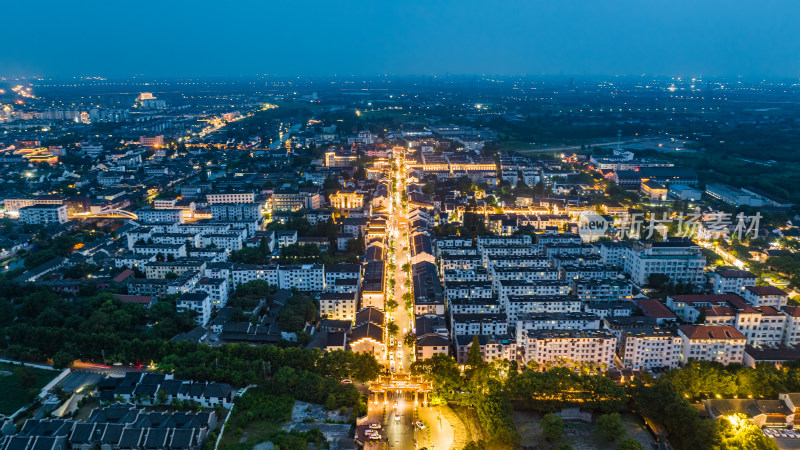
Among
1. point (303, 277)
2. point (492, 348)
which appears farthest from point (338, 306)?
point (492, 348)

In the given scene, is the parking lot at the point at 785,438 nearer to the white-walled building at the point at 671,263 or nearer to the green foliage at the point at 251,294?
the white-walled building at the point at 671,263

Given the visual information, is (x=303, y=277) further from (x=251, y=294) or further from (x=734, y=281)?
(x=734, y=281)

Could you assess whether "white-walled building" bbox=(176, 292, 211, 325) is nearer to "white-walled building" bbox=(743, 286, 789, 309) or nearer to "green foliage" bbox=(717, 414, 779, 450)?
"green foliage" bbox=(717, 414, 779, 450)

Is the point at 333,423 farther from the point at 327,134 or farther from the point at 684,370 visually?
the point at 327,134

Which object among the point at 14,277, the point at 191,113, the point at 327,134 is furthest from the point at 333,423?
the point at 191,113

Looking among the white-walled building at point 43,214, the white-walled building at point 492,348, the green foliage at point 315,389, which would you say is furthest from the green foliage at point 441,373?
the white-walled building at point 43,214

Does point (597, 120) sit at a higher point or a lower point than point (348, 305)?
higher
